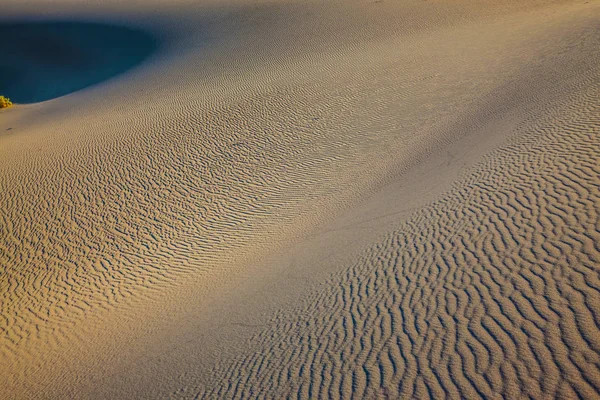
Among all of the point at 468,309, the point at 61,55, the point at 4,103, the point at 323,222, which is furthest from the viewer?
the point at 61,55

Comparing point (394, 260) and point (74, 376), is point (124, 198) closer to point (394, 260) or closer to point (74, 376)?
point (74, 376)

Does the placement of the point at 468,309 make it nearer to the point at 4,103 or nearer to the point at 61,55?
the point at 4,103

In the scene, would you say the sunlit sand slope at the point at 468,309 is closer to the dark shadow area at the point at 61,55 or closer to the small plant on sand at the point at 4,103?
the small plant on sand at the point at 4,103

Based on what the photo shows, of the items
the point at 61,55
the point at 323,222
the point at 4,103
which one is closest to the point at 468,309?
the point at 323,222

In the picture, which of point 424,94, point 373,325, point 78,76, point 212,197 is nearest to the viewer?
point 373,325

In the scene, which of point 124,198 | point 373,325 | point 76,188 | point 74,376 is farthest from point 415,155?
point 76,188

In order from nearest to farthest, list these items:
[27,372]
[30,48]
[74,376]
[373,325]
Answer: [373,325] < [74,376] < [27,372] < [30,48]
